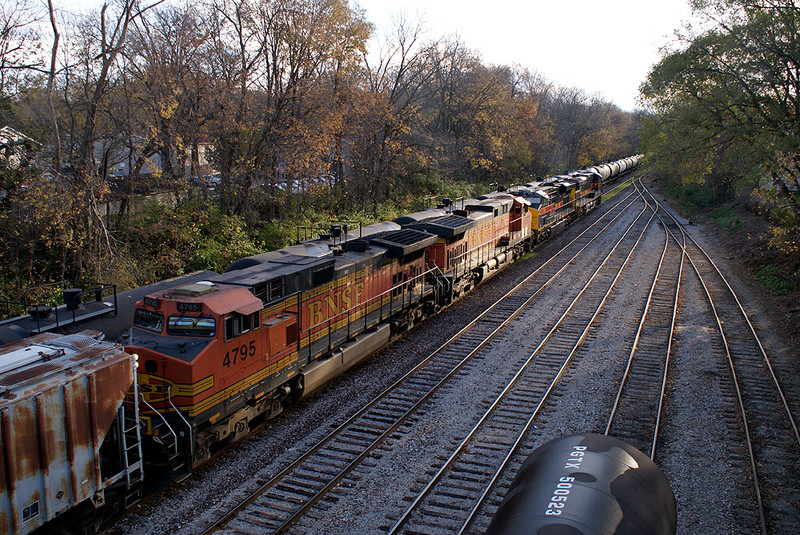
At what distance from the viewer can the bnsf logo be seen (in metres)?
12.8

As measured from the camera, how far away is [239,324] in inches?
383

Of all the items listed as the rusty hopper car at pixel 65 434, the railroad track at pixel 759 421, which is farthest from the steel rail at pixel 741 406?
the rusty hopper car at pixel 65 434

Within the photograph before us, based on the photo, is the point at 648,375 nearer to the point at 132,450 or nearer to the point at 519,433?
the point at 519,433

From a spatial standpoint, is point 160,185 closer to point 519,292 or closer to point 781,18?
point 519,292

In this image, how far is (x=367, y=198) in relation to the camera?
3556cm

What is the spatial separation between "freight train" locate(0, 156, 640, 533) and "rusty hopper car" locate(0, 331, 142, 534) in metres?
0.02

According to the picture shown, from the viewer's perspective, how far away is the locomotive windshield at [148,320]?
30.8ft

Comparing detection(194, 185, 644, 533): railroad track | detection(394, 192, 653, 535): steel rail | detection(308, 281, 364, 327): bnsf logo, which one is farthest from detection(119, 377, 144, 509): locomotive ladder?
detection(308, 281, 364, 327): bnsf logo

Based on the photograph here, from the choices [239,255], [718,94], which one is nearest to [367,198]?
[239,255]

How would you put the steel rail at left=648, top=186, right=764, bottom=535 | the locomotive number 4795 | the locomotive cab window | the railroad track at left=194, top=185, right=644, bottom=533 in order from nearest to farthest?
the railroad track at left=194, top=185, right=644, bottom=533, the steel rail at left=648, top=186, right=764, bottom=535, the locomotive cab window, the locomotive number 4795

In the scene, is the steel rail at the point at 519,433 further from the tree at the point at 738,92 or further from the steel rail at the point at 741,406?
the tree at the point at 738,92

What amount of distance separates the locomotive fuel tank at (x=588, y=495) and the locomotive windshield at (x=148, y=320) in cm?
662

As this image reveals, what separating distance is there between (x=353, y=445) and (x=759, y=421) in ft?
29.2

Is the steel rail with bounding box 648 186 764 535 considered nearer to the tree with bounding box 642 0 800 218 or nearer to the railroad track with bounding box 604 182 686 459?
the railroad track with bounding box 604 182 686 459
